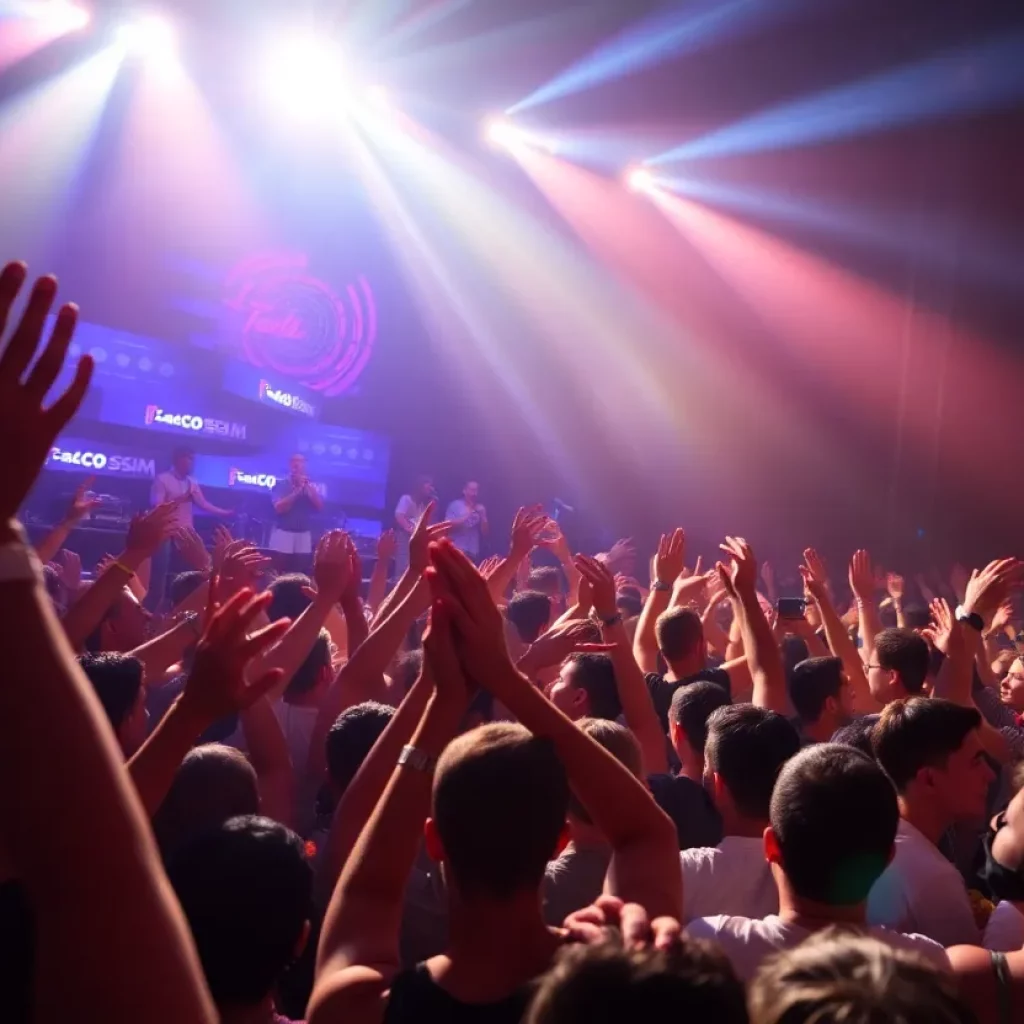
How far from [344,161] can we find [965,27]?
8.31 metres

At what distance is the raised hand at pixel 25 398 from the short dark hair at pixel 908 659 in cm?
351

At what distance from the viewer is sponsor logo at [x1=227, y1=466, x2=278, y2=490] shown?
12805mm

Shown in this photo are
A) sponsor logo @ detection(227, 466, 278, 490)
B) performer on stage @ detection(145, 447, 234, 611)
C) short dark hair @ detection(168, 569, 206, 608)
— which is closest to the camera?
short dark hair @ detection(168, 569, 206, 608)

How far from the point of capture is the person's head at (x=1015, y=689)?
4.19m

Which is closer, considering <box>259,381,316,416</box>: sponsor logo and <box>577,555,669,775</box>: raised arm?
<box>577,555,669,775</box>: raised arm

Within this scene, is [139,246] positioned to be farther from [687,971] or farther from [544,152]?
[687,971]

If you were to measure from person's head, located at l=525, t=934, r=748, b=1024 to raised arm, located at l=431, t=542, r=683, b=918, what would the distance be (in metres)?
0.51

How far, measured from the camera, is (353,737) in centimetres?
238

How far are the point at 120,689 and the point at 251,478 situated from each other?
→ 11.0m

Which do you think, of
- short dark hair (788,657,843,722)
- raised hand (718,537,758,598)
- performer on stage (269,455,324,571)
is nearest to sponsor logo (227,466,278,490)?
performer on stage (269,455,324,571)

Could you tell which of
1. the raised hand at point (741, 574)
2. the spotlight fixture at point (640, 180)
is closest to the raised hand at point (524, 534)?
the raised hand at point (741, 574)

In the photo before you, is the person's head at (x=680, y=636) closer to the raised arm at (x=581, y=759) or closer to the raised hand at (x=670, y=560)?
the raised hand at (x=670, y=560)

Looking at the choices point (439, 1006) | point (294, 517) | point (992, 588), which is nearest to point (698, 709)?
point (992, 588)

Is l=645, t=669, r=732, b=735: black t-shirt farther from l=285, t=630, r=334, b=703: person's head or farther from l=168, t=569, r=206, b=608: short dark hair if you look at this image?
l=168, t=569, r=206, b=608: short dark hair
